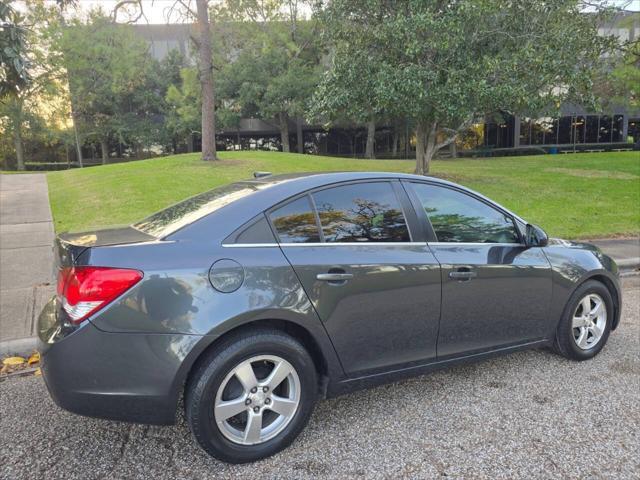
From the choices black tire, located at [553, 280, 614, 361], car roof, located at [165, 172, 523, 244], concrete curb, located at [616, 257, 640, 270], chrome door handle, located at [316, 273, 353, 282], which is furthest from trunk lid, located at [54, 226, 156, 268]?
concrete curb, located at [616, 257, 640, 270]

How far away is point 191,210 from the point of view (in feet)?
10.3

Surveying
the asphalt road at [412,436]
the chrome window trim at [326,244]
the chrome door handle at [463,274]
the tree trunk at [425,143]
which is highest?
the tree trunk at [425,143]

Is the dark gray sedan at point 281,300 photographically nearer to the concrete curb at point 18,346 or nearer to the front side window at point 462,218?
the front side window at point 462,218

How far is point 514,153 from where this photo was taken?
1483 inches

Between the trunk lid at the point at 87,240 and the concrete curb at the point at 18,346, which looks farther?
the concrete curb at the point at 18,346

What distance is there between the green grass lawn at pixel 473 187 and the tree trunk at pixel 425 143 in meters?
1.31

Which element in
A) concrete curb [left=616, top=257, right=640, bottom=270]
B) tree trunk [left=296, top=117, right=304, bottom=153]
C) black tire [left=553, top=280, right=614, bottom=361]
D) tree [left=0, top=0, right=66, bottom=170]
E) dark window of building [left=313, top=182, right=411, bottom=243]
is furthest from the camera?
tree trunk [left=296, top=117, right=304, bottom=153]

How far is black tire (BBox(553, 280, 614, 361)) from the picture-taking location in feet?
12.7

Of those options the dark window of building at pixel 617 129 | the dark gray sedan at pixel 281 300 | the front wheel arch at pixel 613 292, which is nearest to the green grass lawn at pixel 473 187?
the front wheel arch at pixel 613 292

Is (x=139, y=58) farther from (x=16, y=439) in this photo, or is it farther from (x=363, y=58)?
(x=16, y=439)

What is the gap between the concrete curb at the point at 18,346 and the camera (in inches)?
163

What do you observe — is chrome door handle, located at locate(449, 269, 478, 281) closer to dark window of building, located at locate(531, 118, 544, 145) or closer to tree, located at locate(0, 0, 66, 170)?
tree, located at locate(0, 0, 66, 170)

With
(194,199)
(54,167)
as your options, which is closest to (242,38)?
(54,167)

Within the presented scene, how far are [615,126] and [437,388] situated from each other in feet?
147
